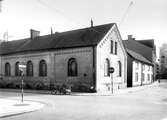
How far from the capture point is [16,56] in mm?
32062

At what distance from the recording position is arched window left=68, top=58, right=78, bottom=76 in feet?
83.1

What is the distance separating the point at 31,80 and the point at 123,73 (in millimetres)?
14271

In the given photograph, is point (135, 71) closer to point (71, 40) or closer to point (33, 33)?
point (71, 40)

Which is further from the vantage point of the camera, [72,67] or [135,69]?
[135,69]


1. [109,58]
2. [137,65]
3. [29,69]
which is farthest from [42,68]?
[137,65]

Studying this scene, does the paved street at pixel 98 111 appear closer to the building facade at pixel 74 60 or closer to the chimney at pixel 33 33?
the building facade at pixel 74 60

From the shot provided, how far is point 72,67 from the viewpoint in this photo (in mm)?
25625

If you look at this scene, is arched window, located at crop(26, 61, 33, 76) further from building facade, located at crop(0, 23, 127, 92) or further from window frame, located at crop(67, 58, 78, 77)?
window frame, located at crop(67, 58, 78, 77)

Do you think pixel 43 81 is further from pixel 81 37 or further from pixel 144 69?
pixel 144 69

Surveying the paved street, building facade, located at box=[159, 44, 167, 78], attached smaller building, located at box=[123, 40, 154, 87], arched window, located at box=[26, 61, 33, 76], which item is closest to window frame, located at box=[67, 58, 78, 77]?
arched window, located at box=[26, 61, 33, 76]

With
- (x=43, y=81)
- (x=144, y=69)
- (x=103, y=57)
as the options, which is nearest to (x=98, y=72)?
(x=103, y=57)

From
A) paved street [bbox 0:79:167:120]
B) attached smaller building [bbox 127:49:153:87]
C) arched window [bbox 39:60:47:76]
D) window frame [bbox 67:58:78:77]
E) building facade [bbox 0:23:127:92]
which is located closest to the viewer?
paved street [bbox 0:79:167:120]

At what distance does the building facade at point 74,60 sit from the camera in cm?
2403

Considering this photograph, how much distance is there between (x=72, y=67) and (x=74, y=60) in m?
0.97
